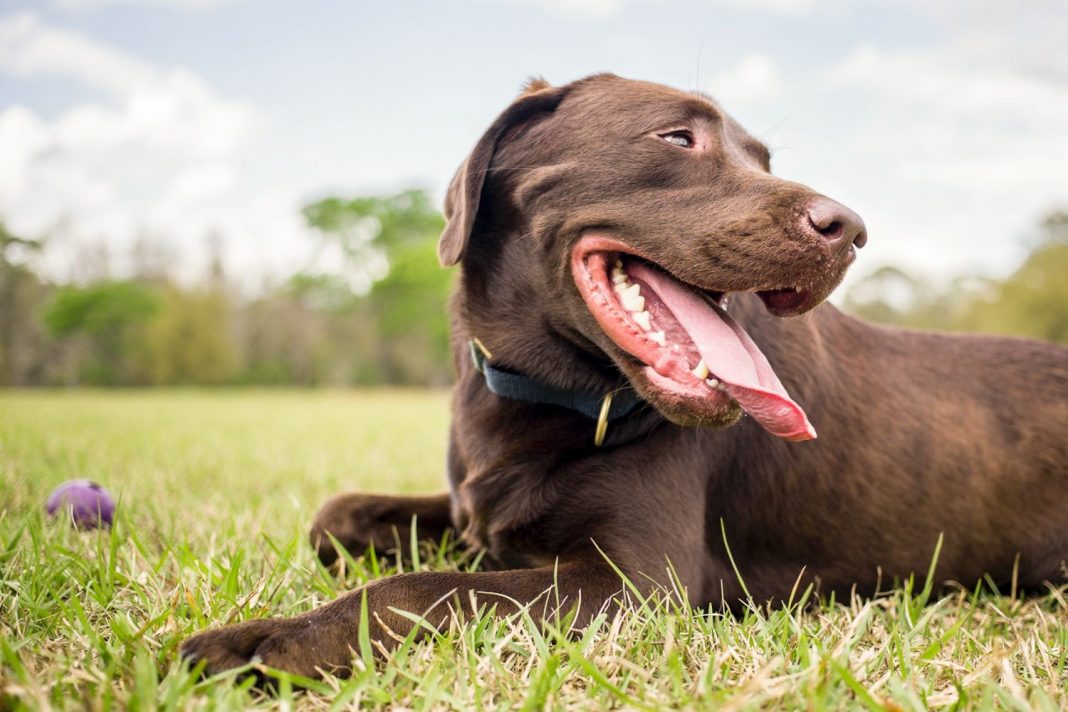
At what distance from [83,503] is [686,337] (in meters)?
2.53

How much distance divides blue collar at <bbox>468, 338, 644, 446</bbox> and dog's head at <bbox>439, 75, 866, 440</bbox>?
150 mm

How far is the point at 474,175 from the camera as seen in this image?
2.57 m

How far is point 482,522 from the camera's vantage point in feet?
7.89

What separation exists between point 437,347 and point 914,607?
41.5 meters

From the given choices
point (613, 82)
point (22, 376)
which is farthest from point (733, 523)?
point (22, 376)

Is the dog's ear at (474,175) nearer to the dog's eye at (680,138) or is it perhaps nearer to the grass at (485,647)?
the dog's eye at (680,138)

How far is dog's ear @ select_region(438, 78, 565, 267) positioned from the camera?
2.49m

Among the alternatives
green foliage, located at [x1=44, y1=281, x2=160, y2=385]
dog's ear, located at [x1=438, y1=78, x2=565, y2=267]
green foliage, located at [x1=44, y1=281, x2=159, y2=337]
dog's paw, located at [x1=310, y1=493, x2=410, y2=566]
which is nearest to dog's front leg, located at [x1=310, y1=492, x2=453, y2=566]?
dog's paw, located at [x1=310, y1=493, x2=410, y2=566]

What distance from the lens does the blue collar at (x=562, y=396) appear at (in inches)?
90.4

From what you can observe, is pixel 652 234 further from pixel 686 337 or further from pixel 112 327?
pixel 112 327

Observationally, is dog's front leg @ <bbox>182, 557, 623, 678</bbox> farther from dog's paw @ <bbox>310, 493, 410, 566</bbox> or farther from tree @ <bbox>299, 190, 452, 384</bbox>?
tree @ <bbox>299, 190, 452, 384</bbox>

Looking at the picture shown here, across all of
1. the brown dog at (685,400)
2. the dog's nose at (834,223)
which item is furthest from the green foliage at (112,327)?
the dog's nose at (834,223)

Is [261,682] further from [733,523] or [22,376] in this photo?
[22,376]

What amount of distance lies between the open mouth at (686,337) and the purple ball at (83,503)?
218 cm
